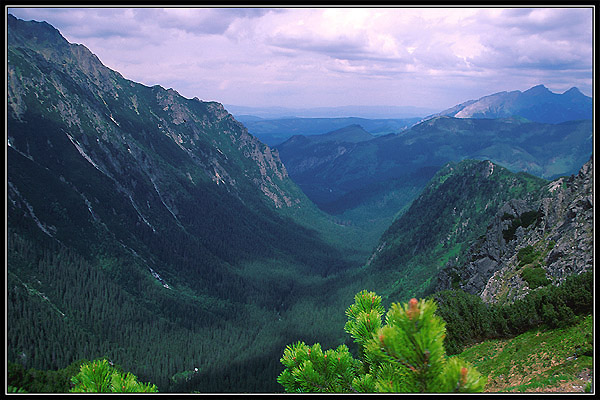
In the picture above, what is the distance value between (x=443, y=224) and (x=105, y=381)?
143365mm

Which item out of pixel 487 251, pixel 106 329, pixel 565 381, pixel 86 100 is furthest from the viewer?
pixel 86 100

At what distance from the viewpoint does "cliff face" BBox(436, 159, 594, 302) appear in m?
43.2

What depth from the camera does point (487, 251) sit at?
69.8 metres

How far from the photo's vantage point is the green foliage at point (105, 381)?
6.99m

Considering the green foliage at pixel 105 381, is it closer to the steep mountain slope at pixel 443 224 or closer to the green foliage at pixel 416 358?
the green foliage at pixel 416 358

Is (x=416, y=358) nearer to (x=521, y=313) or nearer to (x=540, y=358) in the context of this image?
(x=540, y=358)

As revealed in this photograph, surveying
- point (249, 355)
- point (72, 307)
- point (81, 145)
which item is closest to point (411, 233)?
point (249, 355)

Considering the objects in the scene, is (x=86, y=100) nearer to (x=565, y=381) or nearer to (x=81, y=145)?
(x=81, y=145)

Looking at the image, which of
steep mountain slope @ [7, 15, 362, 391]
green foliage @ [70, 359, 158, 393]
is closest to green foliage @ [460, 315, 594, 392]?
green foliage @ [70, 359, 158, 393]

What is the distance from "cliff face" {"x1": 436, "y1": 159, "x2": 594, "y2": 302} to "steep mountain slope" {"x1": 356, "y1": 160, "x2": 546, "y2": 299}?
25.5m

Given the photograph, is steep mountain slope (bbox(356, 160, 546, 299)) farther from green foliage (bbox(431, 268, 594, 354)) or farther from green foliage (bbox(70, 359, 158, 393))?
green foliage (bbox(70, 359, 158, 393))

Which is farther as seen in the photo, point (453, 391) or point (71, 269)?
point (71, 269)

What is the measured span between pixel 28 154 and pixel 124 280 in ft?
195

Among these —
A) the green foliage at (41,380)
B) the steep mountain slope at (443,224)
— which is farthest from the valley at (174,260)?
the green foliage at (41,380)
